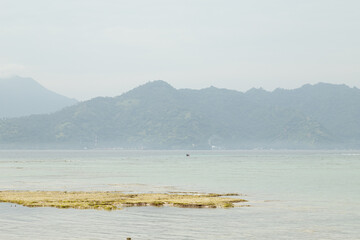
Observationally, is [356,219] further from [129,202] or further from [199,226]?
[129,202]

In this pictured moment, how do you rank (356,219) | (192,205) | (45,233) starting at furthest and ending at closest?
(192,205) → (356,219) → (45,233)

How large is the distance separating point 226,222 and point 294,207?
1479 centimetres

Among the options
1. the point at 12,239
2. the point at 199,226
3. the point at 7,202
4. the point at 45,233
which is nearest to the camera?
the point at 12,239

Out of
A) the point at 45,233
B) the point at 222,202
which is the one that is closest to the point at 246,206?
the point at 222,202

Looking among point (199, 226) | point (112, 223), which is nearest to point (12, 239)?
point (112, 223)

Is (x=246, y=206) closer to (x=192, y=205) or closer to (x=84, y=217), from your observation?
(x=192, y=205)

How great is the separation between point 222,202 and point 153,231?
18.1 meters

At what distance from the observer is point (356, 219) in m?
50.2

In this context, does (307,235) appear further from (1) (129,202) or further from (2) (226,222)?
(1) (129,202)

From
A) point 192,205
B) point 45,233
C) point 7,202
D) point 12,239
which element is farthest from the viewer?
point 7,202

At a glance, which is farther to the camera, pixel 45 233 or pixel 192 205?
pixel 192 205

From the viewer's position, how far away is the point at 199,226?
45.9 meters

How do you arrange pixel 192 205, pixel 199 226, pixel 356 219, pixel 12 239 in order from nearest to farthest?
pixel 12 239 < pixel 199 226 < pixel 356 219 < pixel 192 205

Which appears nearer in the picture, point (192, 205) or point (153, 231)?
point (153, 231)
